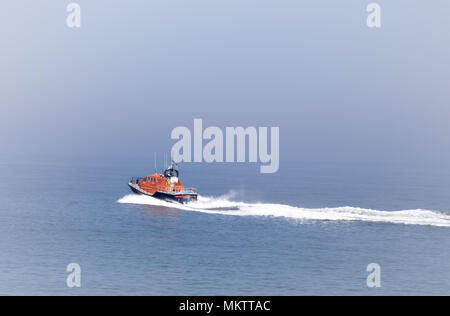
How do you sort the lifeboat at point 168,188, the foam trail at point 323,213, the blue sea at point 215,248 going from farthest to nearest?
the lifeboat at point 168,188 < the foam trail at point 323,213 < the blue sea at point 215,248

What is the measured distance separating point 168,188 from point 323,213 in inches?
1087

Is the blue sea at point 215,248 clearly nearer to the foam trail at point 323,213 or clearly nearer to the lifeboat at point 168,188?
the foam trail at point 323,213

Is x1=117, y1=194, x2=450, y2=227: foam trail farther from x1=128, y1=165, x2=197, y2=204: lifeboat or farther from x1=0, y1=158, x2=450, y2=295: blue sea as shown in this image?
x1=128, y1=165, x2=197, y2=204: lifeboat

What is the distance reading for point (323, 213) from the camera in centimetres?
7600

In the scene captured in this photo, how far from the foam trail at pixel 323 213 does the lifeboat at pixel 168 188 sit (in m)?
1.09

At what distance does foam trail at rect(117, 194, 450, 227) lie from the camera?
234ft

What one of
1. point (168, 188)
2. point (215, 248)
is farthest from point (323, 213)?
point (168, 188)

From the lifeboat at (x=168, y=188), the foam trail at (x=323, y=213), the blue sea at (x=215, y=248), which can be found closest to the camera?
the blue sea at (x=215, y=248)

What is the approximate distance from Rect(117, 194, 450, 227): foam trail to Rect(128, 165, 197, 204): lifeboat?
1093 millimetres

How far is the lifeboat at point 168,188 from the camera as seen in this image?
84.4 metres

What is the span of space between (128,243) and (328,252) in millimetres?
24501

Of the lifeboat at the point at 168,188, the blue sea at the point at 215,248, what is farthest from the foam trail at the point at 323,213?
the lifeboat at the point at 168,188

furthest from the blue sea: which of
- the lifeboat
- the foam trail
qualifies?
Answer: the lifeboat

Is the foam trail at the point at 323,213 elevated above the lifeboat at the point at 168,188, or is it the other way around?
the lifeboat at the point at 168,188
